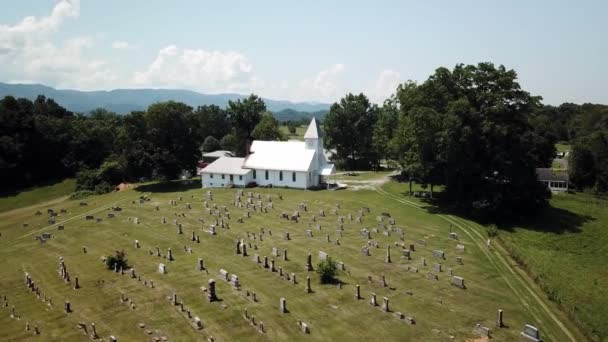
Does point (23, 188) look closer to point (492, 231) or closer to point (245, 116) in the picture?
point (245, 116)

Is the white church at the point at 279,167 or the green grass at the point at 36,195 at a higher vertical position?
the white church at the point at 279,167

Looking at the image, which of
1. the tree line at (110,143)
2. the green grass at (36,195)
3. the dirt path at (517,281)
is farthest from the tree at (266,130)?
the dirt path at (517,281)

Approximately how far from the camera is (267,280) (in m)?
30.8

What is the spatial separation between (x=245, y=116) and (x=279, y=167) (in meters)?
30.4

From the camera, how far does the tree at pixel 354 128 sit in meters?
83.9

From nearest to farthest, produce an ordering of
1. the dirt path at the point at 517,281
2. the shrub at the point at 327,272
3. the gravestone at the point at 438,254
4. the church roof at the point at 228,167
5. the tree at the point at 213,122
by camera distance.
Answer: the dirt path at the point at 517,281 < the shrub at the point at 327,272 < the gravestone at the point at 438,254 < the church roof at the point at 228,167 < the tree at the point at 213,122

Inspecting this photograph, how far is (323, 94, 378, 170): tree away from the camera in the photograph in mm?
83938

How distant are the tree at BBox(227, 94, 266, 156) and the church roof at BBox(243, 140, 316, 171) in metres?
23.1

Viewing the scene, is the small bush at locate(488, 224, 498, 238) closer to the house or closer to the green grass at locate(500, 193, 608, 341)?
the green grass at locate(500, 193, 608, 341)

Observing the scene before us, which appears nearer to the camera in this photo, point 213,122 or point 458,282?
point 458,282

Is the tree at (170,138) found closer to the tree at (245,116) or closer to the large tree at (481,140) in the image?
the tree at (245,116)

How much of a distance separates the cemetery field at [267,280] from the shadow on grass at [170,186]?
13.2 meters

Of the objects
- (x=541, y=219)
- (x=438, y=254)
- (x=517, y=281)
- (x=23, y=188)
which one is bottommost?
(x=517, y=281)

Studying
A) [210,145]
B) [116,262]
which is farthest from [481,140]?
[210,145]
